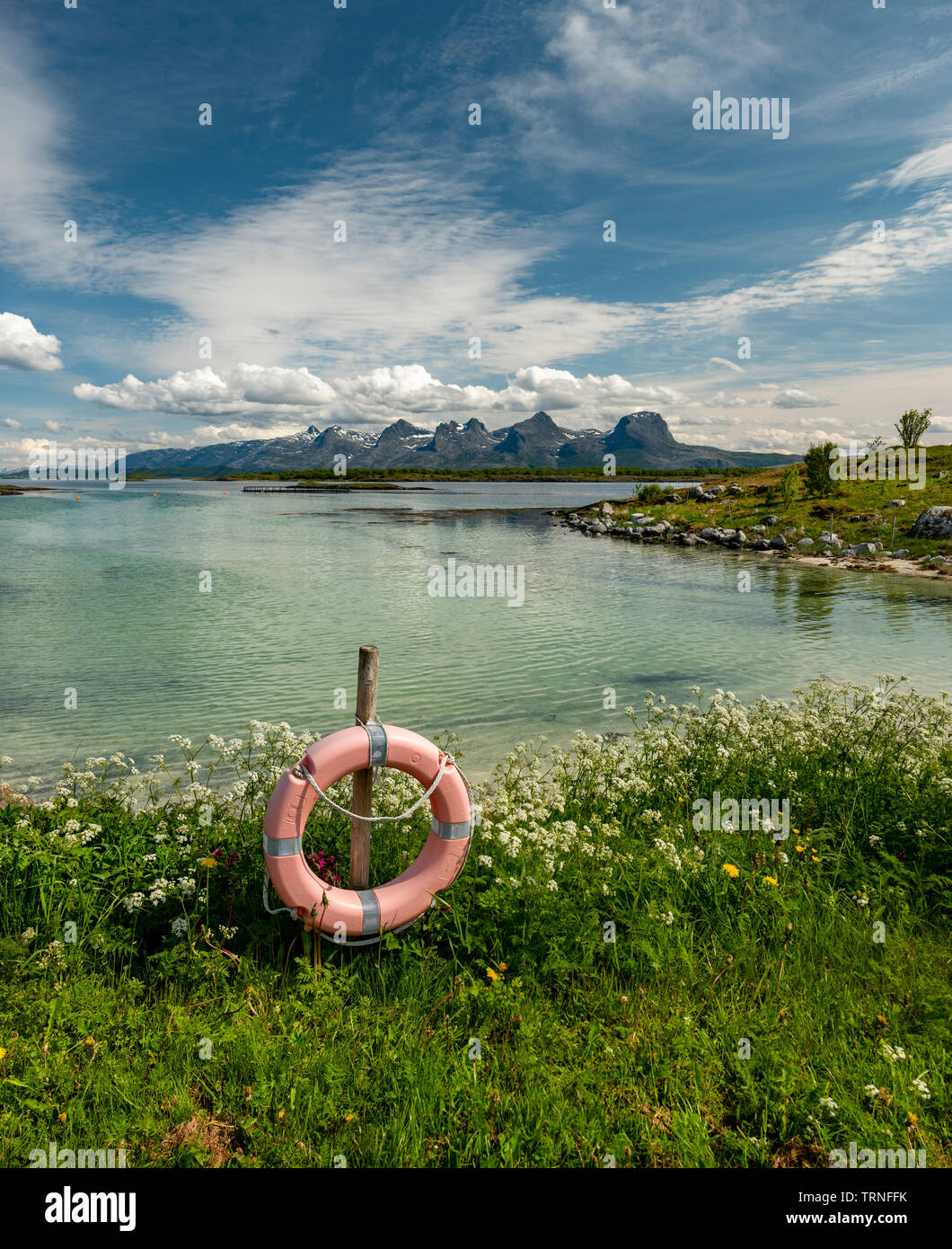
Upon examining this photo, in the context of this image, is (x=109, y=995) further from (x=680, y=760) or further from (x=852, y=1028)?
(x=680, y=760)

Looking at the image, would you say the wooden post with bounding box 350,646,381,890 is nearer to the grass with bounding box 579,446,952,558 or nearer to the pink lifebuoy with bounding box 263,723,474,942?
the pink lifebuoy with bounding box 263,723,474,942

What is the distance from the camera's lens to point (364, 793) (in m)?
5.06

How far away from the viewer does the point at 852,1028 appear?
412cm

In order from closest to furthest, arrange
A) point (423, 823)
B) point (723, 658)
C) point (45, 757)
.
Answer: point (423, 823) < point (45, 757) < point (723, 658)

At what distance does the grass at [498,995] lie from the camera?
11.2 feet

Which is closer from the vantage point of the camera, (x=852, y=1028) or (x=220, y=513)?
(x=852, y=1028)

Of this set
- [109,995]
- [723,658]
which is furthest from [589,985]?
[723,658]

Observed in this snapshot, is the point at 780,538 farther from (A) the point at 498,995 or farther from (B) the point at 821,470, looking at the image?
(A) the point at 498,995

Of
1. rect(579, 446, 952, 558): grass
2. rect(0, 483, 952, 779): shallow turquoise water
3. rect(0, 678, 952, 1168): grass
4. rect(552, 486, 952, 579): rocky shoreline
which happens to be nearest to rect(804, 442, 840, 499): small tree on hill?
rect(579, 446, 952, 558): grass

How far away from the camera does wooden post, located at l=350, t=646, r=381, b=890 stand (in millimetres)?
5051

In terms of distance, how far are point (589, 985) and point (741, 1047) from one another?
1.02 metres

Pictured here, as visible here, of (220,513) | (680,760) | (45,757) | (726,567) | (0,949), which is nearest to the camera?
(0,949)

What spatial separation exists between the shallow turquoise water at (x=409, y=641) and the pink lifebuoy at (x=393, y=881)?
492 centimetres
